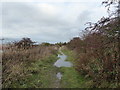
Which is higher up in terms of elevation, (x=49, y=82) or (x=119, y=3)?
(x=119, y=3)

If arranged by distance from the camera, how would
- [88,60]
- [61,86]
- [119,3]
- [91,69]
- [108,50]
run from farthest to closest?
[88,60], [91,69], [61,86], [108,50], [119,3]

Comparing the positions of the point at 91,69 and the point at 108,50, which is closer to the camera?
the point at 108,50

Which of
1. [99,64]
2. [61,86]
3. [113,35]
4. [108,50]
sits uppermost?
[113,35]

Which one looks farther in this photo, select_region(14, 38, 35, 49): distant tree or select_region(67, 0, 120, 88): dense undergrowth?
select_region(14, 38, 35, 49): distant tree

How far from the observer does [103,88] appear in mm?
7070

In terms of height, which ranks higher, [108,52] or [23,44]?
[23,44]

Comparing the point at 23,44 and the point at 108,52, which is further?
the point at 23,44

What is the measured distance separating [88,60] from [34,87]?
4.15 m

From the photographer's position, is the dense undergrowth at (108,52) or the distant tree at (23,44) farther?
the distant tree at (23,44)

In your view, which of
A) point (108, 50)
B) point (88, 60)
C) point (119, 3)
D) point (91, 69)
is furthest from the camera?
point (88, 60)

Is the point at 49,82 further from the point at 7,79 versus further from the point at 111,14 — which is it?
the point at 111,14

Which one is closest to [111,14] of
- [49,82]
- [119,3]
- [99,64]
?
[119,3]

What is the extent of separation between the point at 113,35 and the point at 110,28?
0.33 meters

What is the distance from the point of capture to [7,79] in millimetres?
7375
